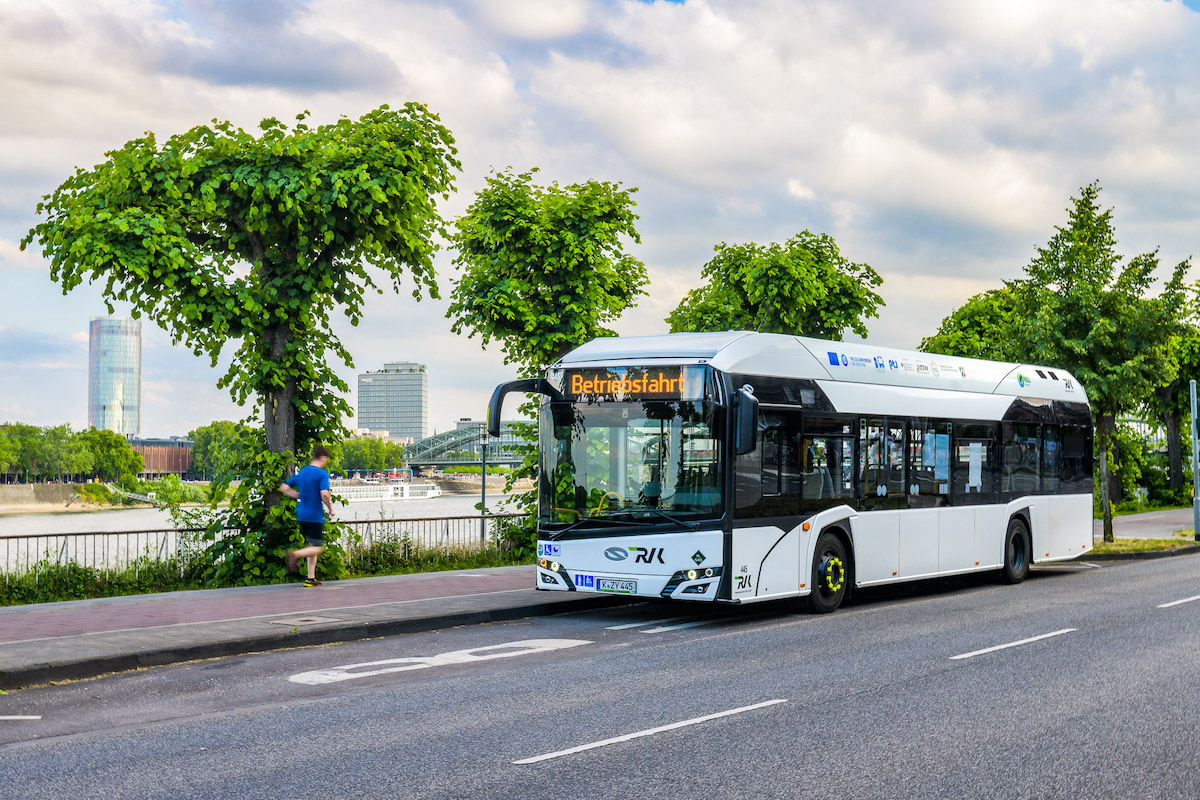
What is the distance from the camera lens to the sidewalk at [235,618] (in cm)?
976

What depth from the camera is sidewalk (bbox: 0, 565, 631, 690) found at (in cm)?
976

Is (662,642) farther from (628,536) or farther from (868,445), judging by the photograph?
(868,445)

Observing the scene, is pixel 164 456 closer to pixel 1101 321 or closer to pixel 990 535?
pixel 1101 321

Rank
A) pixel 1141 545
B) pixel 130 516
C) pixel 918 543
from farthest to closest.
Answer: pixel 130 516
pixel 1141 545
pixel 918 543

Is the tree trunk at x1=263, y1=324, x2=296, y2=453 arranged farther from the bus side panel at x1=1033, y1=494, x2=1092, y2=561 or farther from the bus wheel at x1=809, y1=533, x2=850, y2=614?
the bus side panel at x1=1033, y1=494, x2=1092, y2=561

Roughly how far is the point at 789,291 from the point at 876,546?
41.4 ft

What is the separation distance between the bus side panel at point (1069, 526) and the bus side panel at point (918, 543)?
357 centimetres

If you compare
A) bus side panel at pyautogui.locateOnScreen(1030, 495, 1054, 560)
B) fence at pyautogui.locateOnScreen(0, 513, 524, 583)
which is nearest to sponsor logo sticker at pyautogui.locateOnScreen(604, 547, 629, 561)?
fence at pyautogui.locateOnScreen(0, 513, 524, 583)

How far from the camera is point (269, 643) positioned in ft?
35.7

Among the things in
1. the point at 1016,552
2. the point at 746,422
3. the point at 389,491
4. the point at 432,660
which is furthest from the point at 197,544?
the point at 389,491

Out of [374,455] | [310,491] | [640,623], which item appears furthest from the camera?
[374,455]

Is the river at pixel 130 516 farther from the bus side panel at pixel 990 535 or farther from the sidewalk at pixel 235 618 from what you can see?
the sidewalk at pixel 235 618

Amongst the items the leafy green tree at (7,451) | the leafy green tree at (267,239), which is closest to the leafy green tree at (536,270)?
the leafy green tree at (267,239)

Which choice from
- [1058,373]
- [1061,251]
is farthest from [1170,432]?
[1058,373]
